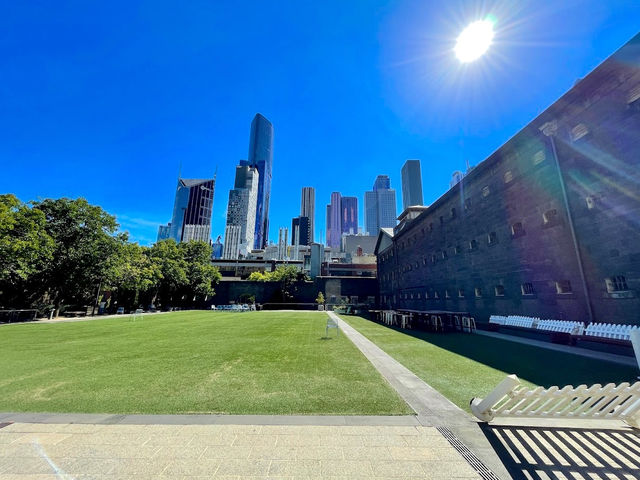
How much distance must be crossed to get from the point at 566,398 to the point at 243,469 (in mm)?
4440

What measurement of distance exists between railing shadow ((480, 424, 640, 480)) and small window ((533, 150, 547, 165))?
46.4 feet

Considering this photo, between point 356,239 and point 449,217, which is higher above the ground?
point 356,239

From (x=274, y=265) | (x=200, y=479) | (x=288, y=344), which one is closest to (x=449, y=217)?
(x=288, y=344)

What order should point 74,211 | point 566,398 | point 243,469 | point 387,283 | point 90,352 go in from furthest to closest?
point 387,283 < point 74,211 < point 90,352 < point 566,398 < point 243,469

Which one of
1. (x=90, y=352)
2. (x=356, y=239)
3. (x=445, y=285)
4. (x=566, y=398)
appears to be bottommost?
(x=90, y=352)

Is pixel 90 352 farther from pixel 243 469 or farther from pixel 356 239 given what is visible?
pixel 356 239

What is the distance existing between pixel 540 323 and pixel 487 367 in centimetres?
781

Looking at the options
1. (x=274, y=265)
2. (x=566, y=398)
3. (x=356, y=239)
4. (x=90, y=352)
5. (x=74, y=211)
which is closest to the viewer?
(x=566, y=398)

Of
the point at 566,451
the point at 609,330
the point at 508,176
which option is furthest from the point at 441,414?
the point at 508,176

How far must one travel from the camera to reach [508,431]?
12.3 feet

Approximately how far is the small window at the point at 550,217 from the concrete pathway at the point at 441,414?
1165 cm

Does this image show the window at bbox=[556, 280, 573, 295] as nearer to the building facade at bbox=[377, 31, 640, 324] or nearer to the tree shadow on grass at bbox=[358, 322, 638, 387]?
the building facade at bbox=[377, 31, 640, 324]

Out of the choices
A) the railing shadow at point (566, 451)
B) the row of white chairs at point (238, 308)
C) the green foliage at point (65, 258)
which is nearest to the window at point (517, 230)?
the railing shadow at point (566, 451)

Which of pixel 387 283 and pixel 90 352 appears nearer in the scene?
pixel 90 352
